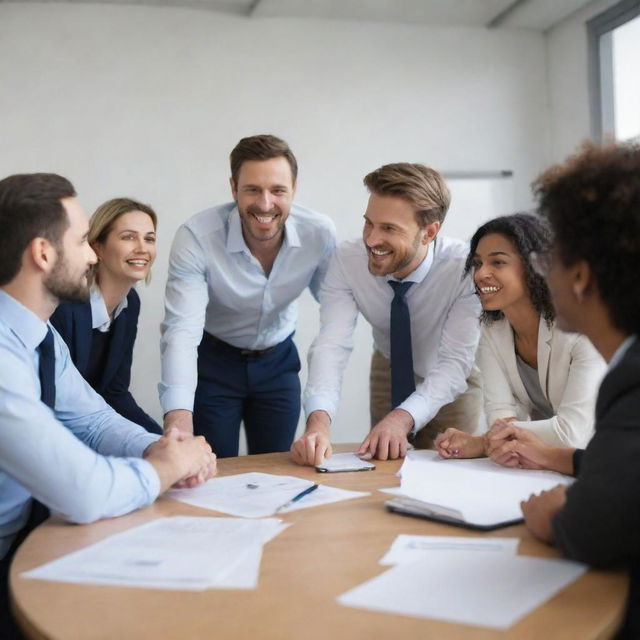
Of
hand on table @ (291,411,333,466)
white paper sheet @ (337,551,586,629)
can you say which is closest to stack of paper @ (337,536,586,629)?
white paper sheet @ (337,551,586,629)

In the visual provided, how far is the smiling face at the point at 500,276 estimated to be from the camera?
2.35m

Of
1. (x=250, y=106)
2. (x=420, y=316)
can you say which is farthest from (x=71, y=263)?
(x=250, y=106)

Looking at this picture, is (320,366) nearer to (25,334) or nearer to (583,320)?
(25,334)

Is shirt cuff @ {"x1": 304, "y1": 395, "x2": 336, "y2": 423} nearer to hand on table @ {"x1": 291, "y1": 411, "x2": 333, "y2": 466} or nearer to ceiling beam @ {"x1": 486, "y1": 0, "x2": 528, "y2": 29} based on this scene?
hand on table @ {"x1": 291, "y1": 411, "x2": 333, "y2": 466}

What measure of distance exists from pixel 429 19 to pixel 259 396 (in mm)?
2997

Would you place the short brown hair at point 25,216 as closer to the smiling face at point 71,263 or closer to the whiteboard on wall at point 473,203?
the smiling face at point 71,263

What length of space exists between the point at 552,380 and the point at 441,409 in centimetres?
60

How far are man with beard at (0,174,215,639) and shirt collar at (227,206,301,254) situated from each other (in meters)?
1.14

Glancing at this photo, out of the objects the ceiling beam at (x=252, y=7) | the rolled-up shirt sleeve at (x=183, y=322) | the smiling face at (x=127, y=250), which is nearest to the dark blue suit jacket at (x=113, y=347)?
the smiling face at (x=127, y=250)

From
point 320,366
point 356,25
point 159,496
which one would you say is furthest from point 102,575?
point 356,25

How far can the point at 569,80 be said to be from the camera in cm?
507

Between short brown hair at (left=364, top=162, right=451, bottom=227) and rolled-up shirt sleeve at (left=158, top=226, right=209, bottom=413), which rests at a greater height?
short brown hair at (left=364, top=162, right=451, bottom=227)

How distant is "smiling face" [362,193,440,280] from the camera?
2537mm

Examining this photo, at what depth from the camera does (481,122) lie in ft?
17.1
